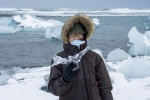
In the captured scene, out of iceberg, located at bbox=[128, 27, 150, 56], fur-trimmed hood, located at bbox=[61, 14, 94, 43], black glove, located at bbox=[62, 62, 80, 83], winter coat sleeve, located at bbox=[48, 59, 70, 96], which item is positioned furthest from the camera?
iceberg, located at bbox=[128, 27, 150, 56]

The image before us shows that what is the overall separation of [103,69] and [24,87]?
4.86 metres

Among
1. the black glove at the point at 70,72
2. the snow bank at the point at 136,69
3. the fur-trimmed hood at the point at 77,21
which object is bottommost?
the snow bank at the point at 136,69

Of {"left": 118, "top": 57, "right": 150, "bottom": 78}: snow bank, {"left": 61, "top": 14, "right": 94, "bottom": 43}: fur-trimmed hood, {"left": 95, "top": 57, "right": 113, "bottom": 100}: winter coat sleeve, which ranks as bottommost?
{"left": 118, "top": 57, "right": 150, "bottom": 78}: snow bank

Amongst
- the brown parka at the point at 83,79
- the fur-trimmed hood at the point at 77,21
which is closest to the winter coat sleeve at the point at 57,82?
the brown parka at the point at 83,79

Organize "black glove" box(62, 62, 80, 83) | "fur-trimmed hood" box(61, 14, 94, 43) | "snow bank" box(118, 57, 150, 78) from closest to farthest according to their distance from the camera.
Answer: "black glove" box(62, 62, 80, 83), "fur-trimmed hood" box(61, 14, 94, 43), "snow bank" box(118, 57, 150, 78)

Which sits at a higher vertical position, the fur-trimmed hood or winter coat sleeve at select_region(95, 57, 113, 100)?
the fur-trimmed hood

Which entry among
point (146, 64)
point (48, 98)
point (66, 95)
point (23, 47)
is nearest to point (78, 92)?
point (66, 95)

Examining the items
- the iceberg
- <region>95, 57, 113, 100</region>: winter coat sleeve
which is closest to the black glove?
<region>95, 57, 113, 100</region>: winter coat sleeve

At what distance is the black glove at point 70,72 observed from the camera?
1955 millimetres

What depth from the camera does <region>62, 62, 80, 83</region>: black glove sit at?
1.96 metres

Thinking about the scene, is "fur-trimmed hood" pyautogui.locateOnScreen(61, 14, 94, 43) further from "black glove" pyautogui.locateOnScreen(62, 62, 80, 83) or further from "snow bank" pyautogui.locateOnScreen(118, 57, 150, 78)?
"snow bank" pyautogui.locateOnScreen(118, 57, 150, 78)

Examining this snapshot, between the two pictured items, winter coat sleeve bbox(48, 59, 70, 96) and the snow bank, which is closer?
winter coat sleeve bbox(48, 59, 70, 96)

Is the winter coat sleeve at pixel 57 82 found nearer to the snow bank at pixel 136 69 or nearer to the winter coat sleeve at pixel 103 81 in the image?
the winter coat sleeve at pixel 103 81

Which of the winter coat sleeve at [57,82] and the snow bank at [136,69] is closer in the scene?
the winter coat sleeve at [57,82]
